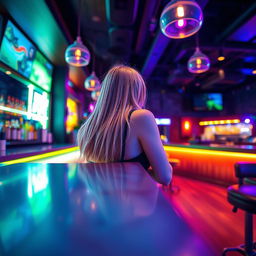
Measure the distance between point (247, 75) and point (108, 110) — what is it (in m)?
8.56

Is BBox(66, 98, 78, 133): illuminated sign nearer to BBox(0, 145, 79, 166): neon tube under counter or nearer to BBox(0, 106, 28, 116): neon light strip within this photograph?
BBox(0, 106, 28, 116): neon light strip

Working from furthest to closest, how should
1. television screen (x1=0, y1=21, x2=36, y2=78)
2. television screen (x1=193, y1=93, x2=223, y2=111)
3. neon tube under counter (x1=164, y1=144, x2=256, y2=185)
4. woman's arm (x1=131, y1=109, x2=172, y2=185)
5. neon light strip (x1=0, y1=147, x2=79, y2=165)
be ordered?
1. television screen (x1=193, y1=93, x2=223, y2=111)
2. neon tube under counter (x1=164, y1=144, x2=256, y2=185)
3. television screen (x1=0, y1=21, x2=36, y2=78)
4. neon light strip (x1=0, y1=147, x2=79, y2=165)
5. woman's arm (x1=131, y1=109, x2=172, y2=185)

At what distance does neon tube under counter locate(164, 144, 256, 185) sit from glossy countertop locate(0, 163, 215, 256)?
2963 mm

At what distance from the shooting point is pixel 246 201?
4.49 ft

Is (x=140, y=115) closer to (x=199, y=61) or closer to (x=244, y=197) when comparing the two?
(x=244, y=197)

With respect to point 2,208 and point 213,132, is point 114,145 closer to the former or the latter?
point 2,208

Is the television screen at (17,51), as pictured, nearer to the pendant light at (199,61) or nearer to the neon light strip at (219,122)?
the pendant light at (199,61)

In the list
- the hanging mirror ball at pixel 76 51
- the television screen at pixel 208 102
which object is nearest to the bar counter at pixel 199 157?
the hanging mirror ball at pixel 76 51

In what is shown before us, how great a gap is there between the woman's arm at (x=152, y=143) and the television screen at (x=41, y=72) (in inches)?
111

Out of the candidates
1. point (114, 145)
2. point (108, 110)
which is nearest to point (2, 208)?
point (114, 145)

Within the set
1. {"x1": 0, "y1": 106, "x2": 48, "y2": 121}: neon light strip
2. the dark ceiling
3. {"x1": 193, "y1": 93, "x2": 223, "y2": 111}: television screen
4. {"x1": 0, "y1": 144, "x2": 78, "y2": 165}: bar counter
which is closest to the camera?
{"x1": 0, "y1": 144, "x2": 78, "y2": 165}: bar counter

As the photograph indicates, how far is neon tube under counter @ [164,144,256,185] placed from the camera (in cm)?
330

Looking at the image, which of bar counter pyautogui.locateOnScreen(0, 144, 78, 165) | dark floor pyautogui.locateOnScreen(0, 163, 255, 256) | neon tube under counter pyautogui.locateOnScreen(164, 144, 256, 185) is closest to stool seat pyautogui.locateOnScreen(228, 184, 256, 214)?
dark floor pyautogui.locateOnScreen(0, 163, 255, 256)

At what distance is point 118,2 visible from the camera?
9.31ft
